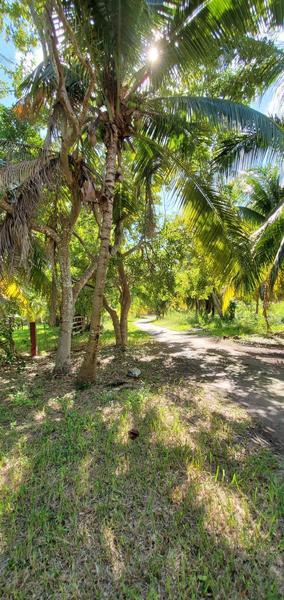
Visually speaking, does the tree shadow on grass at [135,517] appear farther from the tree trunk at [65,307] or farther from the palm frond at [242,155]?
the palm frond at [242,155]

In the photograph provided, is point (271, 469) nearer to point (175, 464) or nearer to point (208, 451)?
point (208, 451)

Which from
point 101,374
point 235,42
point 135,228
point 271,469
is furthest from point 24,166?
point 135,228

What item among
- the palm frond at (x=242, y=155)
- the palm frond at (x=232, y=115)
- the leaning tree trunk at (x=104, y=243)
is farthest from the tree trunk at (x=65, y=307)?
the palm frond at (x=242, y=155)

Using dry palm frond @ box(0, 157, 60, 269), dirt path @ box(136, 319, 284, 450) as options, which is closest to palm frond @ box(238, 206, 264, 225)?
dirt path @ box(136, 319, 284, 450)

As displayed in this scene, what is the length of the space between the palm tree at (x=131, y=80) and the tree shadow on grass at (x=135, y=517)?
8.02 ft

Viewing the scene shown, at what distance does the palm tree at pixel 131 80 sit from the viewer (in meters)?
4.27

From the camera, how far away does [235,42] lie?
4742 mm

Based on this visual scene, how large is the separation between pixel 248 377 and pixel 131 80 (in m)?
6.03

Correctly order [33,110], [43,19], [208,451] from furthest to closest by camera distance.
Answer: [33,110]
[43,19]
[208,451]

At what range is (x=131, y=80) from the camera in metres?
5.25

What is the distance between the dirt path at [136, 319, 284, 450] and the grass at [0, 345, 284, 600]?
466 millimetres

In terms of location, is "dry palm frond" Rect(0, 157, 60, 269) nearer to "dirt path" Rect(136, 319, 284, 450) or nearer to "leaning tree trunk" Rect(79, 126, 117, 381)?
"leaning tree trunk" Rect(79, 126, 117, 381)

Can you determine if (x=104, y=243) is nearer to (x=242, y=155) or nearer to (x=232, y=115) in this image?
(x=232, y=115)

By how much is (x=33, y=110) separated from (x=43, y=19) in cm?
231
